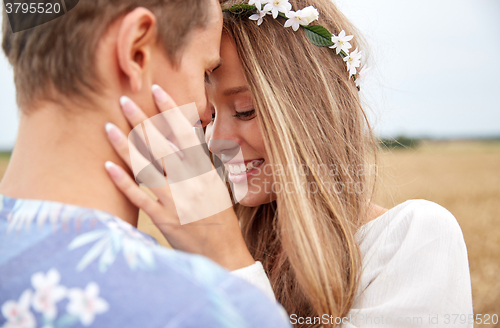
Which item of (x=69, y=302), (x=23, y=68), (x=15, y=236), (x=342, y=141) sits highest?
(x=23, y=68)

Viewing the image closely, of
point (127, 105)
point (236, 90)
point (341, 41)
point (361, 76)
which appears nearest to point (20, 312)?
point (127, 105)

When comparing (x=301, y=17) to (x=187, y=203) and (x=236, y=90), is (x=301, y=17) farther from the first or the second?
(x=187, y=203)

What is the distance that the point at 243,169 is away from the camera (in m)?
2.31

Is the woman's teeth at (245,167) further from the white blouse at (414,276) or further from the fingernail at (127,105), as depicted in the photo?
the fingernail at (127,105)

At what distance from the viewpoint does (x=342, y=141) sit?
211 centimetres

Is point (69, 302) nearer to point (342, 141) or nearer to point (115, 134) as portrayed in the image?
point (115, 134)

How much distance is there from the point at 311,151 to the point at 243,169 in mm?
542

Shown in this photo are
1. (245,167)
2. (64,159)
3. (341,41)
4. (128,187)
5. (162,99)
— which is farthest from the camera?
(245,167)

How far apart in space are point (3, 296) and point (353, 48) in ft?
7.36

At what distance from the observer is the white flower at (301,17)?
6.56 ft

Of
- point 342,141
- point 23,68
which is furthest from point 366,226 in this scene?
point 23,68

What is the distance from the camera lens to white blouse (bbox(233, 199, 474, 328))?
164cm

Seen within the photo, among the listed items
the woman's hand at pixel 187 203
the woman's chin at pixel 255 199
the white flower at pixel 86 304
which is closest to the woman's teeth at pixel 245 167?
the woman's chin at pixel 255 199

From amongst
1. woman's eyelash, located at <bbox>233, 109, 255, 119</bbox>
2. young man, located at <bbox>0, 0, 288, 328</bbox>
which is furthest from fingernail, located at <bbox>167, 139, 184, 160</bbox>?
woman's eyelash, located at <bbox>233, 109, 255, 119</bbox>
